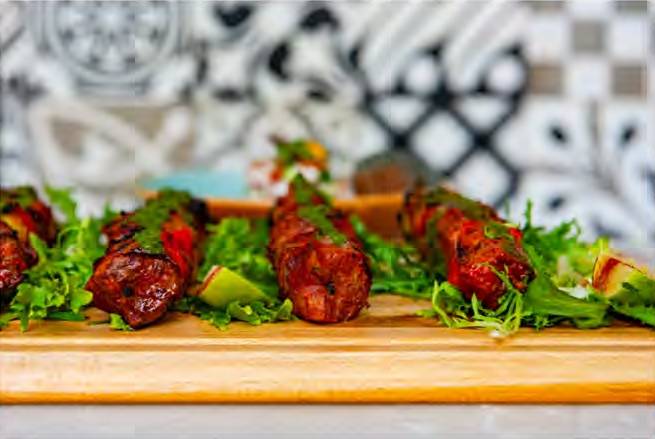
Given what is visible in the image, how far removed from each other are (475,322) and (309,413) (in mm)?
298

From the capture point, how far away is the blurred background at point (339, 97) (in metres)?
3.42

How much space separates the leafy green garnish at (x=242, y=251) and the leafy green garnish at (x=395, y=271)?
0.19 m

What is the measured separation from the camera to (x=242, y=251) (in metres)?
1.90

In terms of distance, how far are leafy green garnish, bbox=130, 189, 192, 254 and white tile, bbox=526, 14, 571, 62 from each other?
178cm

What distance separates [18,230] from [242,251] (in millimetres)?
422

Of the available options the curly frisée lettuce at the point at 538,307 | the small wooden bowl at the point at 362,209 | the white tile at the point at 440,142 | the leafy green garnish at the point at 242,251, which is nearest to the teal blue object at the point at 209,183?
the small wooden bowl at the point at 362,209

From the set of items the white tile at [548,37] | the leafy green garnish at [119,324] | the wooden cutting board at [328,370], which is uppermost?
the white tile at [548,37]

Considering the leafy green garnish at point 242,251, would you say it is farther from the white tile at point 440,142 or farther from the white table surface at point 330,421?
the white tile at point 440,142

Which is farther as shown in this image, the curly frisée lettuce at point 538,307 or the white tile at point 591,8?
the white tile at point 591,8

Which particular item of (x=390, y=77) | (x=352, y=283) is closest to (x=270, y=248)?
(x=352, y=283)

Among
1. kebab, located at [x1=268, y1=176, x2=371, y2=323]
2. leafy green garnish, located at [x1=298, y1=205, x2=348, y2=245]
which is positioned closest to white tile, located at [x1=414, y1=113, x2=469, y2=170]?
leafy green garnish, located at [x1=298, y1=205, x2=348, y2=245]

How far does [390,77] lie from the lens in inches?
137

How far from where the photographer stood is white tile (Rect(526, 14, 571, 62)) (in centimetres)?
337

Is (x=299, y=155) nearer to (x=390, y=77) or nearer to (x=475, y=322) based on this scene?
(x=390, y=77)
